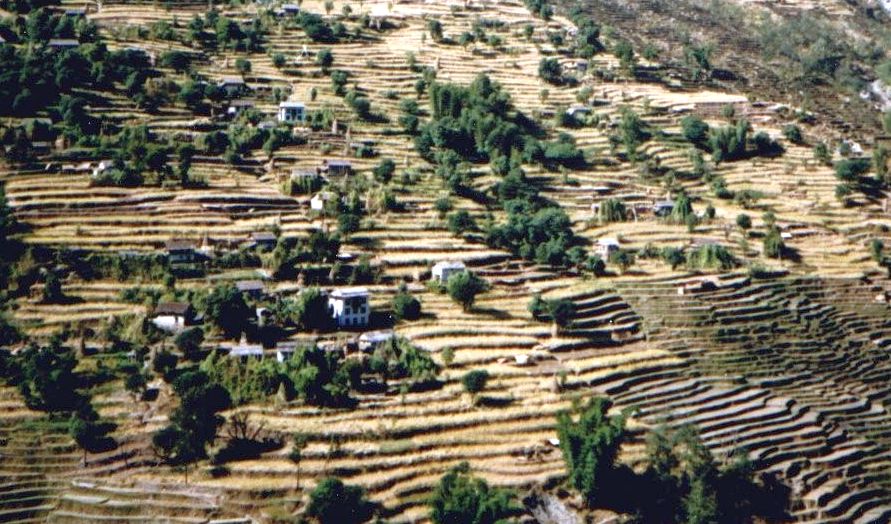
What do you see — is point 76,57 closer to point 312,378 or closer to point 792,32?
point 312,378

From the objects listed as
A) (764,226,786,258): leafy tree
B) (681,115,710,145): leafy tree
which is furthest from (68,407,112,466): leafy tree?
(681,115,710,145): leafy tree

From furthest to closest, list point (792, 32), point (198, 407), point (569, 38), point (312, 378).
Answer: point (792, 32) < point (569, 38) < point (312, 378) < point (198, 407)

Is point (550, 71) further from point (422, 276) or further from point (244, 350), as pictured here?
point (244, 350)

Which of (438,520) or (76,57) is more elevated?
(76,57)

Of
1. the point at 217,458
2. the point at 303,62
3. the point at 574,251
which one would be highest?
the point at 303,62

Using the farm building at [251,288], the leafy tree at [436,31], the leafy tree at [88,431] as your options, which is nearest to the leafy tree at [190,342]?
the farm building at [251,288]

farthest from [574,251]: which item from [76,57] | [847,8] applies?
[847,8]

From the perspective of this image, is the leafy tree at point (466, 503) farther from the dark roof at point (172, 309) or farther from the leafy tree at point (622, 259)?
the leafy tree at point (622, 259)
